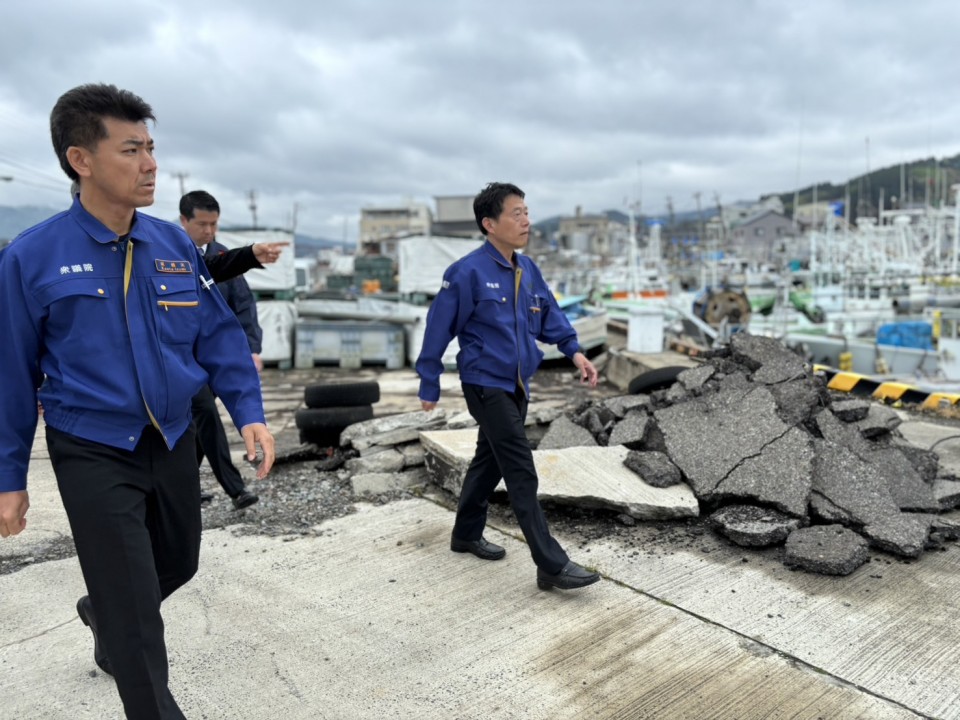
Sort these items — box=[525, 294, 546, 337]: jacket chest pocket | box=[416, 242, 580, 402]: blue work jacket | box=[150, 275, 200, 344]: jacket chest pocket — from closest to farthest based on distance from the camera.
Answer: box=[150, 275, 200, 344]: jacket chest pocket
box=[416, 242, 580, 402]: blue work jacket
box=[525, 294, 546, 337]: jacket chest pocket

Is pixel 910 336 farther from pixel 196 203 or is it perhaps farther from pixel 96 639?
pixel 96 639

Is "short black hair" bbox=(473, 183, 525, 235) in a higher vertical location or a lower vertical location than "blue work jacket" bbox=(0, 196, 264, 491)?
higher

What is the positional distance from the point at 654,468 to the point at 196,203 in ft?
10.8

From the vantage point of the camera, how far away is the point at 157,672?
84.4 inches

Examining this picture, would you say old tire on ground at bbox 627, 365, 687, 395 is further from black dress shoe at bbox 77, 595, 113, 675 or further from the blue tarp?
the blue tarp

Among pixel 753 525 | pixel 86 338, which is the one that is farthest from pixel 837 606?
pixel 86 338

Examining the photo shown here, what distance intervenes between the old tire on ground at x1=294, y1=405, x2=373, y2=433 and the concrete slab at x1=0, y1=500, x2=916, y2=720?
7.61 feet

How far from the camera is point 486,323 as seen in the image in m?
3.71

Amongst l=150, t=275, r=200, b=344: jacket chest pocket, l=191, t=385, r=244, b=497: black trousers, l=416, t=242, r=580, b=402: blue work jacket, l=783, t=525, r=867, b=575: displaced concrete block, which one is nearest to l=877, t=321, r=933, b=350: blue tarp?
l=783, t=525, r=867, b=575: displaced concrete block

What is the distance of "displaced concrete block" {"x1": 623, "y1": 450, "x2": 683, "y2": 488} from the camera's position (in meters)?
4.52

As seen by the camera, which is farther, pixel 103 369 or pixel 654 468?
pixel 654 468

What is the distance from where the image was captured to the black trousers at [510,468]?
3.44m

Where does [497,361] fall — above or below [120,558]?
above

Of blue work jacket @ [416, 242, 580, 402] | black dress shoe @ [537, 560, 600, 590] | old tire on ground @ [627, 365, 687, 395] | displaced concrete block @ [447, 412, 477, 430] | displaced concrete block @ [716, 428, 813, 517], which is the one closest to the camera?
black dress shoe @ [537, 560, 600, 590]
